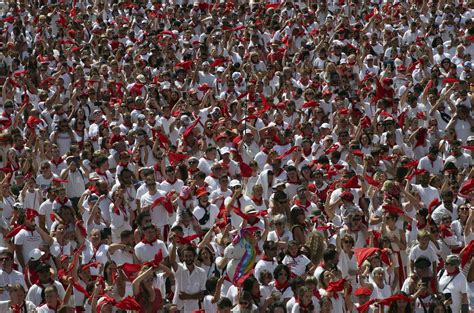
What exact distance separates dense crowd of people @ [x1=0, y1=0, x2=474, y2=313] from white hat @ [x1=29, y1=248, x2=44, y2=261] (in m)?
0.04

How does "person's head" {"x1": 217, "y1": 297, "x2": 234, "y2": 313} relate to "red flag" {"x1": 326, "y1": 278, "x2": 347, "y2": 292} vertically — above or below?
above

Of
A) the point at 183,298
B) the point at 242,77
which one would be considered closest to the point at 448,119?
the point at 242,77

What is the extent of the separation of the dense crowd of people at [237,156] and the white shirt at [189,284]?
1.0 inches

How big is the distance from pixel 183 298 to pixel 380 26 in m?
13.0

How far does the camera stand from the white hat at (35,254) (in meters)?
14.2

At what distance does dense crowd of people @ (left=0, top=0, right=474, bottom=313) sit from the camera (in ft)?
44.0

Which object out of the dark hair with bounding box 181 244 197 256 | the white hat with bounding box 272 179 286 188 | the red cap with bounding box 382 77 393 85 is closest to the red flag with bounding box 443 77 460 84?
the red cap with bounding box 382 77 393 85

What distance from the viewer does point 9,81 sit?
862 inches

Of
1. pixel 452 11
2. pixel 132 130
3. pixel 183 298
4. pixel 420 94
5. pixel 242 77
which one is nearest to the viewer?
pixel 183 298

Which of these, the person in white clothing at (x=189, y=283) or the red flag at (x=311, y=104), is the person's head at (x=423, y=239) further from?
the red flag at (x=311, y=104)

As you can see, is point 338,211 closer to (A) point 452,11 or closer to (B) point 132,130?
(B) point 132,130

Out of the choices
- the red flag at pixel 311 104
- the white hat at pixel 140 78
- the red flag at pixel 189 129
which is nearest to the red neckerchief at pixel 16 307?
the red flag at pixel 189 129

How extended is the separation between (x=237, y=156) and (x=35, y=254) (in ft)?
14.6

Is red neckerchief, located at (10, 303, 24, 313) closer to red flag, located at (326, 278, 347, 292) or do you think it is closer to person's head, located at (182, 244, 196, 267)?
person's head, located at (182, 244, 196, 267)
